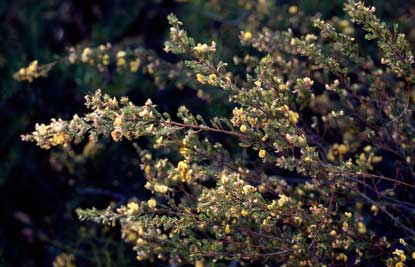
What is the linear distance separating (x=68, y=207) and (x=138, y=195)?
364mm

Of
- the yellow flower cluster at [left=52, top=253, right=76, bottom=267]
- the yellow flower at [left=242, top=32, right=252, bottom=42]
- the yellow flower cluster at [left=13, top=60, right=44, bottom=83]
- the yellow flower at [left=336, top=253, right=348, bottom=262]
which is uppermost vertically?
the yellow flower at [left=242, top=32, right=252, bottom=42]

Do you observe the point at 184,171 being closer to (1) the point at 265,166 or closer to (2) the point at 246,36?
(1) the point at 265,166

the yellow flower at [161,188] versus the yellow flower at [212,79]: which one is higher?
the yellow flower at [212,79]

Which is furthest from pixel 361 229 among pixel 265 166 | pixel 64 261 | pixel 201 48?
pixel 64 261

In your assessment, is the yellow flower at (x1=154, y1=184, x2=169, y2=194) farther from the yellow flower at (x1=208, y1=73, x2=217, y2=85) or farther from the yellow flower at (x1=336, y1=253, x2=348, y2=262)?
the yellow flower at (x1=336, y1=253, x2=348, y2=262)

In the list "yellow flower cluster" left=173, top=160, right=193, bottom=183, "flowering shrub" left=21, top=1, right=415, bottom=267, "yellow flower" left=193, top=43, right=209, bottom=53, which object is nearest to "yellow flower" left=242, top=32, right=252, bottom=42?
"flowering shrub" left=21, top=1, right=415, bottom=267

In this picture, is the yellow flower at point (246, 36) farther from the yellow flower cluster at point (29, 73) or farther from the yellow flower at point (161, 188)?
the yellow flower cluster at point (29, 73)

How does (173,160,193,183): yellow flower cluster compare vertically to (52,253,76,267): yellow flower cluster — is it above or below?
above

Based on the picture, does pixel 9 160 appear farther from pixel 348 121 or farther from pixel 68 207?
pixel 348 121

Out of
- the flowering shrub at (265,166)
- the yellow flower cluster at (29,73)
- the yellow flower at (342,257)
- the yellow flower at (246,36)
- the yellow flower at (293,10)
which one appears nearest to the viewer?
the flowering shrub at (265,166)

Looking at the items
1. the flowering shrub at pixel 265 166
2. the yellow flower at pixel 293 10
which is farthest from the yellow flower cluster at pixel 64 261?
the yellow flower at pixel 293 10

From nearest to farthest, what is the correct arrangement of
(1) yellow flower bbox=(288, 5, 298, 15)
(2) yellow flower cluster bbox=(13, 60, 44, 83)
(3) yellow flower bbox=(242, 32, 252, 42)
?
(3) yellow flower bbox=(242, 32, 252, 42) < (2) yellow flower cluster bbox=(13, 60, 44, 83) < (1) yellow flower bbox=(288, 5, 298, 15)

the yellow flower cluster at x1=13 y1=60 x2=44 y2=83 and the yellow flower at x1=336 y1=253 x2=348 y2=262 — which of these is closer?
the yellow flower at x1=336 y1=253 x2=348 y2=262

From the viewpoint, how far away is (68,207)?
2781 mm
